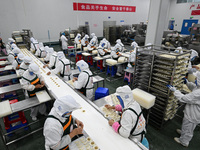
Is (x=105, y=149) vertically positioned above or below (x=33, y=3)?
below

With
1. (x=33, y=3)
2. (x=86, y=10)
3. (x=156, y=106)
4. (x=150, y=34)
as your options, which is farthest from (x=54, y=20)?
(x=156, y=106)

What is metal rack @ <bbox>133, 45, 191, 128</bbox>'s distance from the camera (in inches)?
95.8

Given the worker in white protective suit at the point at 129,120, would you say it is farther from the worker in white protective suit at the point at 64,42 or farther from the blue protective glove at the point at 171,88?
the worker in white protective suit at the point at 64,42

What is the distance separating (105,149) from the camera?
148 cm

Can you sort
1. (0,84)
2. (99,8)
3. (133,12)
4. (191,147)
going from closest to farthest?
1. (191,147)
2. (0,84)
3. (99,8)
4. (133,12)

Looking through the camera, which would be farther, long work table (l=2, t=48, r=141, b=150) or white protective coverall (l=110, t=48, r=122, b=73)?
white protective coverall (l=110, t=48, r=122, b=73)

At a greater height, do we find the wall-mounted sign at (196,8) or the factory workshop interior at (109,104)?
the wall-mounted sign at (196,8)

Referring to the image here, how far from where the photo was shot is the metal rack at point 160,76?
2432 millimetres

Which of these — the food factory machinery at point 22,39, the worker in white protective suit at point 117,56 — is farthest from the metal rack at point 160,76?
the food factory machinery at point 22,39

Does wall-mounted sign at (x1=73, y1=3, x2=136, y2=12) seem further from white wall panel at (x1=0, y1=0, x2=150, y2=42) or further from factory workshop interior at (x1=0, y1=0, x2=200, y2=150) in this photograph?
factory workshop interior at (x1=0, y1=0, x2=200, y2=150)

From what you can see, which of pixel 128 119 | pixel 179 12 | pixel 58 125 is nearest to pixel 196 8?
pixel 179 12

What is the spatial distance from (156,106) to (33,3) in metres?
11.5

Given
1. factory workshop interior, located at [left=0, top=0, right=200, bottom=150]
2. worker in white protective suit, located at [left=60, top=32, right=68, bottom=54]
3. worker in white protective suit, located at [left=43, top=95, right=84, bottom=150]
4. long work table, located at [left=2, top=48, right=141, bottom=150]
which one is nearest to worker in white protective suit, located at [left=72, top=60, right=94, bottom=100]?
factory workshop interior, located at [left=0, top=0, right=200, bottom=150]

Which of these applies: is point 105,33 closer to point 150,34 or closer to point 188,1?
point 150,34
